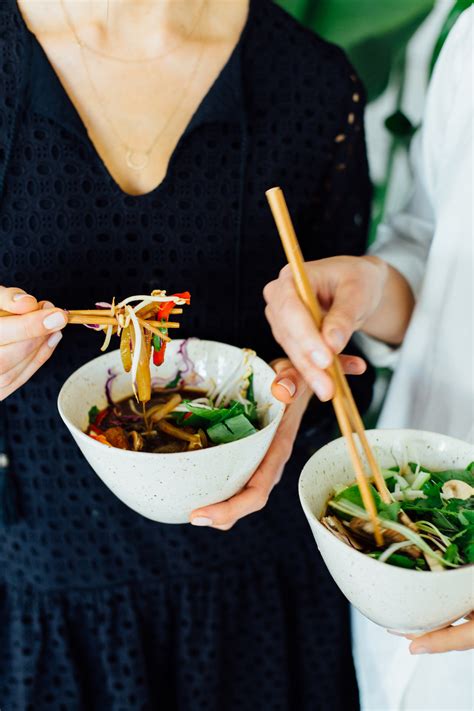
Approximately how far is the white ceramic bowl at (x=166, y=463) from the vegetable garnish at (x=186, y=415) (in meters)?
0.02

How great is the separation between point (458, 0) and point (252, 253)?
63cm

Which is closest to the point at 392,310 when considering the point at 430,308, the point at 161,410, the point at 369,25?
the point at 430,308

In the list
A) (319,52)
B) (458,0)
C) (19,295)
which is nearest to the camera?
(19,295)

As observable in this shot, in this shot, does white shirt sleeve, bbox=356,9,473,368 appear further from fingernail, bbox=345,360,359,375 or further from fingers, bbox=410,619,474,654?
fingers, bbox=410,619,474,654

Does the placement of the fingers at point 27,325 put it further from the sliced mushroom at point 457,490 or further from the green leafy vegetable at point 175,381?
the sliced mushroom at point 457,490

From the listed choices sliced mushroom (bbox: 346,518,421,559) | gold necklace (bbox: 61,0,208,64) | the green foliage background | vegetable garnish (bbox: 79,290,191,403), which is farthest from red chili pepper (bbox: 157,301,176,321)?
the green foliage background

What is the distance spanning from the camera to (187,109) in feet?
3.45

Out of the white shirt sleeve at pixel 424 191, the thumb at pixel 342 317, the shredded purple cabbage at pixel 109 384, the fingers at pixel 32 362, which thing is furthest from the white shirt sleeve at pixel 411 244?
the fingers at pixel 32 362

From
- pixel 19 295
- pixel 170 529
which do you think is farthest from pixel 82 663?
pixel 19 295

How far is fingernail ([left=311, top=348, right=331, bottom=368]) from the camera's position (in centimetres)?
72

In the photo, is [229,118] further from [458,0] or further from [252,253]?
[458,0]

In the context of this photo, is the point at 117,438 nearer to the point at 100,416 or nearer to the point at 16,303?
the point at 100,416

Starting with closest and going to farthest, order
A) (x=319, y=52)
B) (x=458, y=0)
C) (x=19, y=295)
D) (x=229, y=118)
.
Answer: (x=19, y=295), (x=229, y=118), (x=319, y=52), (x=458, y=0)

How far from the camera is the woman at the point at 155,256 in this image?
3.15ft
